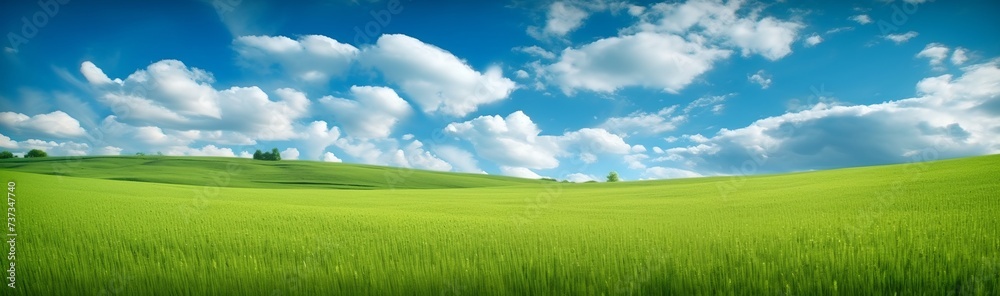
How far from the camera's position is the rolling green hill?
61.6m

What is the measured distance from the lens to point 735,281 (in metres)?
5.81

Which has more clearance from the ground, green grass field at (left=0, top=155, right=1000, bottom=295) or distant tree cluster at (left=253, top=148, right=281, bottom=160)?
distant tree cluster at (left=253, top=148, right=281, bottom=160)

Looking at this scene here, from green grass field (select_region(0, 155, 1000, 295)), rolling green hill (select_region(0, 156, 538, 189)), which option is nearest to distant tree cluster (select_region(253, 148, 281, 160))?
rolling green hill (select_region(0, 156, 538, 189))

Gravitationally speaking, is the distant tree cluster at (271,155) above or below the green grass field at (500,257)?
above

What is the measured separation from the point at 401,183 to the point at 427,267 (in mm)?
70197

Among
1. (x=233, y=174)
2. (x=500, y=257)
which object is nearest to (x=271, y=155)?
(x=233, y=174)

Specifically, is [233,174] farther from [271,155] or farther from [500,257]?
[500,257]

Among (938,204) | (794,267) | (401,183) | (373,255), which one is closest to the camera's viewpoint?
(794,267)

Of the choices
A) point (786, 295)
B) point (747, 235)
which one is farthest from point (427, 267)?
point (747, 235)

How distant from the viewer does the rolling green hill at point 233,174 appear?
202ft

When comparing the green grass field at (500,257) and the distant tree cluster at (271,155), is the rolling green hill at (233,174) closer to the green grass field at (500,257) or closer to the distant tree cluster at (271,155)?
the distant tree cluster at (271,155)

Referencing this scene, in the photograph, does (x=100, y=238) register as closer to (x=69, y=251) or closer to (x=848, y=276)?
(x=69, y=251)

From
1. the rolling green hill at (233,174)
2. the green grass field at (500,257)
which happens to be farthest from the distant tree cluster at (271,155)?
the green grass field at (500,257)

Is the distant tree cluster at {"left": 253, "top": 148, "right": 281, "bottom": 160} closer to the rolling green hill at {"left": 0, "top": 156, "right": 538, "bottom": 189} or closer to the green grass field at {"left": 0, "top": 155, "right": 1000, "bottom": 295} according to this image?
the rolling green hill at {"left": 0, "top": 156, "right": 538, "bottom": 189}
